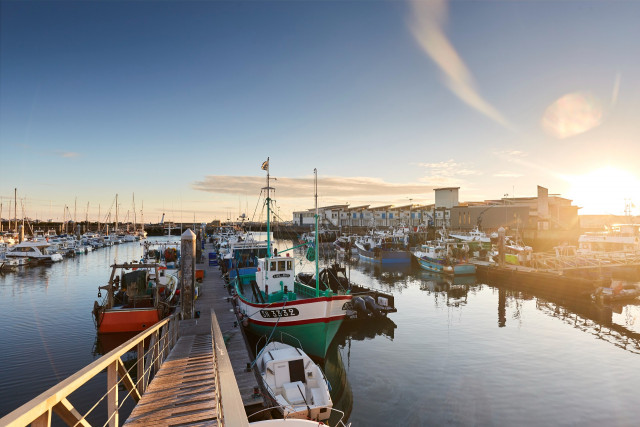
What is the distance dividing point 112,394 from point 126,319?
1891cm

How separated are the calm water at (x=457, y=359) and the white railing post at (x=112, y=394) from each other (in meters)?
11.6

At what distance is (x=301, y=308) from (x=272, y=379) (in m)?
5.32

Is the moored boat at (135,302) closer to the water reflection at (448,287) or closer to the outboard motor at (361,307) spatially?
the outboard motor at (361,307)

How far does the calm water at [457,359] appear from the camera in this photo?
15.9m

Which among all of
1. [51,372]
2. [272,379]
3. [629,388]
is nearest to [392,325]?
[629,388]

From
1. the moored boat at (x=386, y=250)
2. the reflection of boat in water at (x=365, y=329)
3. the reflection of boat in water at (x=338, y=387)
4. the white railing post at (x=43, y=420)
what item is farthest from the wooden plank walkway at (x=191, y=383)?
the moored boat at (x=386, y=250)

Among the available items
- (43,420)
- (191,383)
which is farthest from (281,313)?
(43,420)

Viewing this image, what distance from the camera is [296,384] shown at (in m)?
13.9

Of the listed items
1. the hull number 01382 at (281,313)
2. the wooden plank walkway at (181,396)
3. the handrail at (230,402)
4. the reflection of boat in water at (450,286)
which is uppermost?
the handrail at (230,402)

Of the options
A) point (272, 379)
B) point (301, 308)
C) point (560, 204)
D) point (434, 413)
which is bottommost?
point (434, 413)

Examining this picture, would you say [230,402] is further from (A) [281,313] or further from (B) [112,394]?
(A) [281,313]

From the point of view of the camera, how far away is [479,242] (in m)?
72.4

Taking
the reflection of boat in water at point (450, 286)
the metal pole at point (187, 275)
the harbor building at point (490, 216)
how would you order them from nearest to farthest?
1. the metal pole at point (187, 275)
2. the reflection of boat in water at point (450, 286)
3. the harbor building at point (490, 216)

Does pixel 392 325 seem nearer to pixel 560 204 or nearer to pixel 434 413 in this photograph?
pixel 434 413
